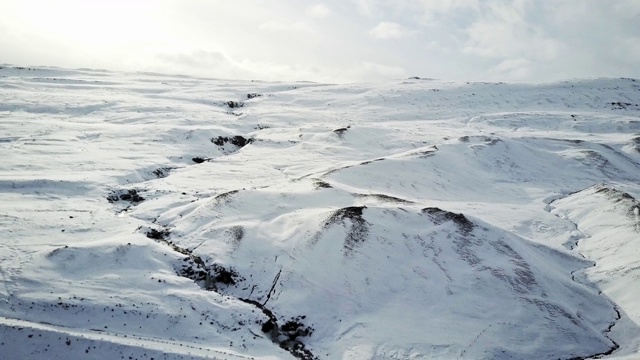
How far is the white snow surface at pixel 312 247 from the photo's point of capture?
81.9 ft

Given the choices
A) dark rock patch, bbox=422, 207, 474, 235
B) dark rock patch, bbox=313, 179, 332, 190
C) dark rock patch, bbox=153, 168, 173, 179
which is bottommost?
dark rock patch, bbox=153, 168, 173, 179

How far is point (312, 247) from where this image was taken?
32.5 meters

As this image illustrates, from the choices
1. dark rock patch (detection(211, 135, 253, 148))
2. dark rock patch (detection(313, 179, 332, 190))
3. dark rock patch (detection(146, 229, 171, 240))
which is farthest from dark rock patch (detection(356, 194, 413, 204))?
dark rock patch (detection(211, 135, 253, 148))

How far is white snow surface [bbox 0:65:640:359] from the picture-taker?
25.0 m

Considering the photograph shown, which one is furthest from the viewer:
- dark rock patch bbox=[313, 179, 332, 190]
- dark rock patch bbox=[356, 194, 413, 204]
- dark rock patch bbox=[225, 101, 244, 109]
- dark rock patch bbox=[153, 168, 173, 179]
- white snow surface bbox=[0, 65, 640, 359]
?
dark rock patch bbox=[225, 101, 244, 109]

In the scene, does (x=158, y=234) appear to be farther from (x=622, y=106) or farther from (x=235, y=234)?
(x=622, y=106)

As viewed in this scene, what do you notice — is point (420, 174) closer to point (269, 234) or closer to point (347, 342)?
point (269, 234)

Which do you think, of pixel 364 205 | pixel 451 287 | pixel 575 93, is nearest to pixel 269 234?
pixel 364 205

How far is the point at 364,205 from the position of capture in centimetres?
3719

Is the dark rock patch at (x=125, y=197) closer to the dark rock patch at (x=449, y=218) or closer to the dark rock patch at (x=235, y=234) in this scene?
the dark rock patch at (x=235, y=234)

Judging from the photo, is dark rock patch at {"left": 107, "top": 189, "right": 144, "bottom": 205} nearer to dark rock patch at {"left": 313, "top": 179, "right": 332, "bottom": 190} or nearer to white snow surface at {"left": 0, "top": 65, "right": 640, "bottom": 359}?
white snow surface at {"left": 0, "top": 65, "right": 640, "bottom": 359}

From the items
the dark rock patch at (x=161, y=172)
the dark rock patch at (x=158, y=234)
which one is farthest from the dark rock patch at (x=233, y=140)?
the dark rock patch at (x=158, y=234)

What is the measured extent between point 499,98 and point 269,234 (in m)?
97.9

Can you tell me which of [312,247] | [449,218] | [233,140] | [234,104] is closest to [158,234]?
[312,247]
